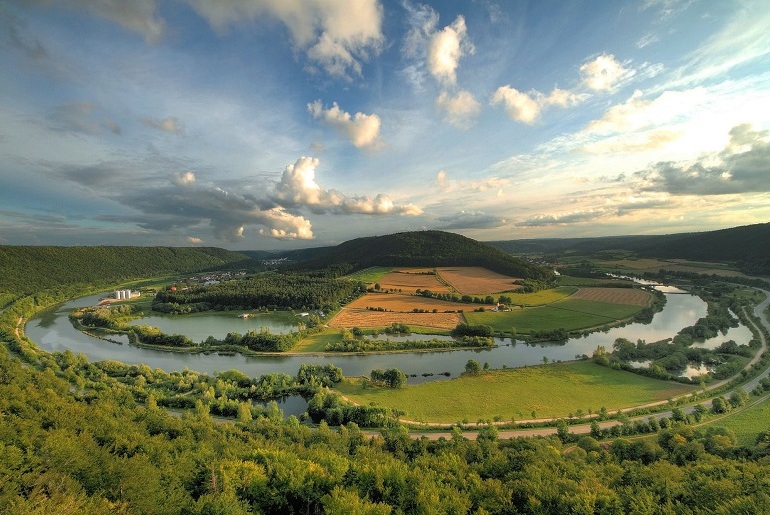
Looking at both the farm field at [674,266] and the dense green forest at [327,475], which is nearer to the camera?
the dense green forest at [327,475]

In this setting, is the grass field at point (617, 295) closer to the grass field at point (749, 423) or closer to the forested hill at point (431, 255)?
the forested hill at point (431, 255)

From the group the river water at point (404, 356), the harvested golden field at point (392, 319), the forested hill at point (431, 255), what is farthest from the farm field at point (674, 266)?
the harvested golden field at point (392, 319)

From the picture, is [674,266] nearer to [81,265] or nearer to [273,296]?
[273,296]

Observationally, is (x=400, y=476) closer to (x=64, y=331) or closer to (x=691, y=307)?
(x=64, y=331)

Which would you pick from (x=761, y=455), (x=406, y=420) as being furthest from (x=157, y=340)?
(x=761, y=455)

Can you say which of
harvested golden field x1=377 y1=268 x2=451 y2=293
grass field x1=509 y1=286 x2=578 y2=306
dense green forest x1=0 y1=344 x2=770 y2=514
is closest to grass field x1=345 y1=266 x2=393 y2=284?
harvested golden field x1=377 y1=268 x2=451 y2=293

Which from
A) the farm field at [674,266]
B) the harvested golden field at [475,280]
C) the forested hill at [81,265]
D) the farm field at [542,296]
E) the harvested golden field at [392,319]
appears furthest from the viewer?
the forested hill at [81,265]
